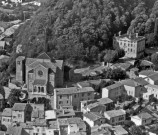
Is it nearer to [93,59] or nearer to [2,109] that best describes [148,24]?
[93,59]

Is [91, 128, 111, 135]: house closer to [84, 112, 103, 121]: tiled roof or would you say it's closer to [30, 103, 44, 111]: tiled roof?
[84, 112, 103, 121]: tiled roof

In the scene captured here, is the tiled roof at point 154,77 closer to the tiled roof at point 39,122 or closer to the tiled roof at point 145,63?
the tiled roof at point 145,63

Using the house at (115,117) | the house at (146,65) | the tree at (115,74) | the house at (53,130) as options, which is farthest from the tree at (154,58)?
the house at (53,130)

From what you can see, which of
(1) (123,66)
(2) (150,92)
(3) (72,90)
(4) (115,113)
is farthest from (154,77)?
(3) (72,90)

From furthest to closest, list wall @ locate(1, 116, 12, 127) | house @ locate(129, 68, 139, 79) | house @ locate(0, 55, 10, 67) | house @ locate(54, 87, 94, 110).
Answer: house @ locate(0, 55, 10, 67), house @ locate(129, 68, 139, 79), house @ locate(54, 87, 94, 110), wall @ locate(1, 116, 12, 127)

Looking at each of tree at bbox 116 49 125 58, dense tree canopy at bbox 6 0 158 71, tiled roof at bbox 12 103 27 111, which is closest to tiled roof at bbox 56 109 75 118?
tiled roof at bbox 12 103 27 111

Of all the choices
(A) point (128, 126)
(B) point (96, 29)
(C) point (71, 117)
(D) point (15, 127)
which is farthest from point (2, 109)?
(B) point (96, 29)
